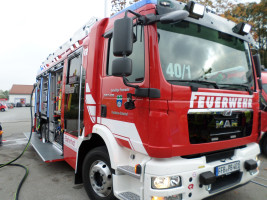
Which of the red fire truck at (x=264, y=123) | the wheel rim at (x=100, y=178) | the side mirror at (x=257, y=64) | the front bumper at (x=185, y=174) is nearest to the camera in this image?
the front bumper at (x=185, y=174)

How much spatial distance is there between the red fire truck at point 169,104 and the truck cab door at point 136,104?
0.04 ft

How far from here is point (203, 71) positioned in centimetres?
235

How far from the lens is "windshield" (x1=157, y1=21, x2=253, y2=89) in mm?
2148

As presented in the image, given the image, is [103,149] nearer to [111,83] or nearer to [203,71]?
[111,83]

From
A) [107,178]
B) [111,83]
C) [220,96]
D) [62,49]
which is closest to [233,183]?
[220,96]

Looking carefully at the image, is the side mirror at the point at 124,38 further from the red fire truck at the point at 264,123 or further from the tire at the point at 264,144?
the tire at the point at 264,144

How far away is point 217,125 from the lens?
233 centimetres

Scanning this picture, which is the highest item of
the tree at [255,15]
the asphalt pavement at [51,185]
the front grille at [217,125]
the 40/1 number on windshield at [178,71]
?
the tree at [255,15]

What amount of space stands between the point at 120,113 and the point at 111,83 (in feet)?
1.48

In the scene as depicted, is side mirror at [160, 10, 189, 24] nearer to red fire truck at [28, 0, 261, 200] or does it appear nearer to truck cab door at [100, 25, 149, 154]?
red fire truck at [28, 0, 261, 200]

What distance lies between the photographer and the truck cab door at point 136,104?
2.12 metres

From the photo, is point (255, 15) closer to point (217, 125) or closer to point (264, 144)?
point (264, 144)

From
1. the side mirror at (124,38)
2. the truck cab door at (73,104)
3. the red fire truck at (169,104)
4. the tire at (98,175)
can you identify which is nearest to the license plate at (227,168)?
the red fire truck at (169,104)

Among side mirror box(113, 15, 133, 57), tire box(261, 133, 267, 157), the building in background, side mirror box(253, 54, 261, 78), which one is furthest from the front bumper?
the building in background
